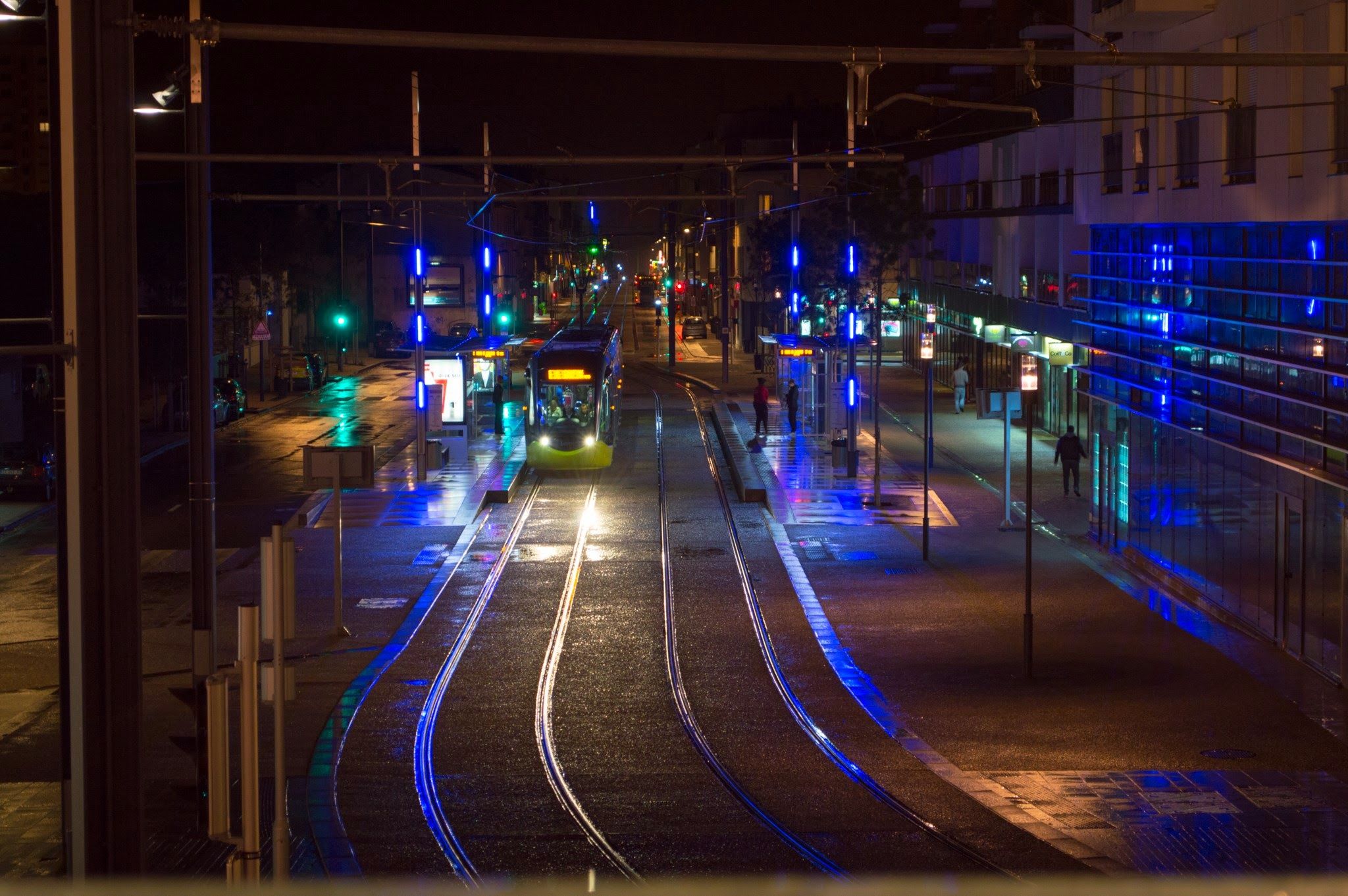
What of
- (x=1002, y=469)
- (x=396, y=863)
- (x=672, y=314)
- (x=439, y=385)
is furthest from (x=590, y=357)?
(x=672, y=314)

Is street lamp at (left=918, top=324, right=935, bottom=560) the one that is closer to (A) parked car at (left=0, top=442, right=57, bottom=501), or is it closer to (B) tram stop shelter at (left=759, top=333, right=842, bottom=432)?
A: (B) tram stop shelter at (left=759, top=333, right=842, bottom=432)

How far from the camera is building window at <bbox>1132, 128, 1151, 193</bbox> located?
23234 mm

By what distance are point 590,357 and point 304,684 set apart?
19.0 metres

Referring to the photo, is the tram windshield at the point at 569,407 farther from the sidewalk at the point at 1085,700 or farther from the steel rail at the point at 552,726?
the sidewalk at the point at 1085,700

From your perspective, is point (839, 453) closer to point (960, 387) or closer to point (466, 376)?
point (466, 376)

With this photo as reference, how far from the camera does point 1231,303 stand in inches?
797

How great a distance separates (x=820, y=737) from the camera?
49.1ft

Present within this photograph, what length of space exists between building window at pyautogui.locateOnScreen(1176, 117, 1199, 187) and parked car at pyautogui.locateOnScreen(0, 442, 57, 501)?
845 inches

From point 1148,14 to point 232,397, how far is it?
3296 centimetres

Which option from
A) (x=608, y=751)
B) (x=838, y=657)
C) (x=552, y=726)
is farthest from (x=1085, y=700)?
(x=552, y=726)

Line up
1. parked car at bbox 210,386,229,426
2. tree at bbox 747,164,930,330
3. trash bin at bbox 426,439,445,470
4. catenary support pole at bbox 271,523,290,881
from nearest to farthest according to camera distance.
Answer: catenary support pole at bbox 271,523,290,881 → trash bin at bbox 426,439,445,470 → parked car at bbox 210,386,229,426 → tree at bbox 747,164,930,330

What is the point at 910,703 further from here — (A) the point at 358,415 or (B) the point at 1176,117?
(A) the point at 358,415

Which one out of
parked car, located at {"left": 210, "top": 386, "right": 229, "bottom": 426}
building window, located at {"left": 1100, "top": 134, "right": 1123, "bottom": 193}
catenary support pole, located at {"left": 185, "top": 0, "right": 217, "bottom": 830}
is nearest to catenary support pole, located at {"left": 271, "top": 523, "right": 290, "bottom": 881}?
catenary support pole, located at {"left": 185, "top": 0, "right": 217, "bottom": 830}

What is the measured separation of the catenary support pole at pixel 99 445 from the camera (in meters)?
6.40
